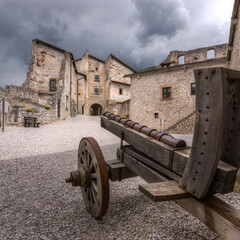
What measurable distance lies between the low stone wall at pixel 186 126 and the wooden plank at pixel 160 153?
1151cm

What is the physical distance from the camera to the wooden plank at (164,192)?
1.23 meters

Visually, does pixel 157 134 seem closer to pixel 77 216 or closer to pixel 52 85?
pixel 77 216

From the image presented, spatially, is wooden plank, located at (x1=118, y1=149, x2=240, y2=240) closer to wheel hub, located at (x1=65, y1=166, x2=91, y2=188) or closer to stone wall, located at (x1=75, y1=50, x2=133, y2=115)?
wheel hub, located at (x1=65, y1=166, x2=91, y2=188)

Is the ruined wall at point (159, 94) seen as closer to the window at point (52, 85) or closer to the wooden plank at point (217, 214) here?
the window at point (52, 85)

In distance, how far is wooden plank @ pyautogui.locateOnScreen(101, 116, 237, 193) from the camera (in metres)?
1.15

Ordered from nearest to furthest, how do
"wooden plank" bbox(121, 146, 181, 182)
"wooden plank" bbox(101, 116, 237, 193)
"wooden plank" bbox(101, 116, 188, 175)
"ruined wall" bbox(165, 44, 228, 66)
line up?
1. "wooden plank" bbox(101, 116, 237, 193)
2. "wooden plank" bbox(101, 116, 188, 175)
3. "wooden plank" bbox(121, 146, 181, 182)
4. "ruined wall" bbox(165, 44, 228, 66)

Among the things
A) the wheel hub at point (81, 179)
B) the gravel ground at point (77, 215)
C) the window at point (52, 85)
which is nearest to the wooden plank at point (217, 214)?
the gravel ground at point (77, 215)

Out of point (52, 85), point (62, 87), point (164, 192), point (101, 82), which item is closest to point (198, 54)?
point (101, 82)

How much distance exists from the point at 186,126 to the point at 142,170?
1213cm

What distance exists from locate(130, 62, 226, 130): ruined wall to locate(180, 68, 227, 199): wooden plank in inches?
579

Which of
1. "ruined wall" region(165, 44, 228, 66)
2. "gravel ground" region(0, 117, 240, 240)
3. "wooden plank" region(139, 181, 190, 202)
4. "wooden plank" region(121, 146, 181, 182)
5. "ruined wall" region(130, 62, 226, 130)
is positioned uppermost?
"ruined wall" region(165, 44, 228, 66)

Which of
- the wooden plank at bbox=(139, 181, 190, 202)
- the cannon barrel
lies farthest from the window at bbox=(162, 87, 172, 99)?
the wooden plank at bbox=(139, 181, 190, 202)

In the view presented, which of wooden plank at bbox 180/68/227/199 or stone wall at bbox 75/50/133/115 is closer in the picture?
wooden plank at bbox 180/68/227/199

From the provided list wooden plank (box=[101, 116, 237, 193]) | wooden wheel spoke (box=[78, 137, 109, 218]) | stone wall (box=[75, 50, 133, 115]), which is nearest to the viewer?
wooden plank (box=[101, 116, 237, 193])
